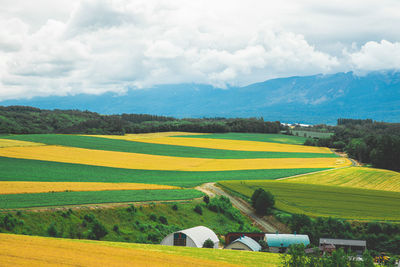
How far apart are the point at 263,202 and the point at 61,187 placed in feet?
98.0

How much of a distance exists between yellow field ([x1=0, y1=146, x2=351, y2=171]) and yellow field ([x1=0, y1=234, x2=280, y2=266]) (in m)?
61.2

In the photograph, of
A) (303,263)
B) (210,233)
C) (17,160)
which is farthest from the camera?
(17,160)

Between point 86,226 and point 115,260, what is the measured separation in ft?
59.3

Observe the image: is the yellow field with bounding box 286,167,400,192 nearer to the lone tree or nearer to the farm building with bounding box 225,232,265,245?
the lone tree

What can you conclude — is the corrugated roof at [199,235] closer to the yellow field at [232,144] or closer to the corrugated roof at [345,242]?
the corrugated roof at [345,242]

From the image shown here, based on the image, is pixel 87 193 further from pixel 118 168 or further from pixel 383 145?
pixel 383 145

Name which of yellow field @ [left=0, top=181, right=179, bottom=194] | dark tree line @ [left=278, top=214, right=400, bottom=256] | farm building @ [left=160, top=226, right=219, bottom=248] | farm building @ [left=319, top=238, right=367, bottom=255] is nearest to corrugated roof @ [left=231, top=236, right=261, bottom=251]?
farm building @ [left=160, top=226, right=219, bottom=248]

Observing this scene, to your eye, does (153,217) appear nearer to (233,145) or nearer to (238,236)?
(238,236)

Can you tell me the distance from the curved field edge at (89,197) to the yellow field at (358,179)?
97.8 feet

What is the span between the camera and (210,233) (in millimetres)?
49000

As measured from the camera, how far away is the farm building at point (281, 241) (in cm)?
4956

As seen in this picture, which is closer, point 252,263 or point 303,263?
point 303,263

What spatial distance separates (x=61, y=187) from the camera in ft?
205

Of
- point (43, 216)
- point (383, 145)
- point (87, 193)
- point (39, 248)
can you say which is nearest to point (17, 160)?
point (87, 193)
